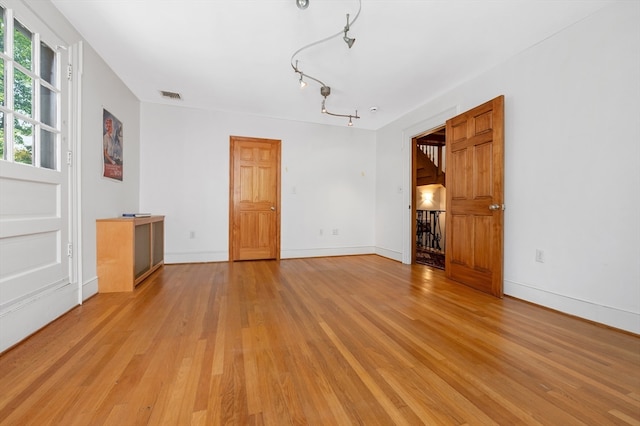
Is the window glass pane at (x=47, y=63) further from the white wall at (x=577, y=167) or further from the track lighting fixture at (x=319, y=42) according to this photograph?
the white wall at (x=577, y=167)

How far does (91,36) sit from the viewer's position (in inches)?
103

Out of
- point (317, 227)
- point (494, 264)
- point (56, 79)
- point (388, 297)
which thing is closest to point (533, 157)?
point (494, 264)

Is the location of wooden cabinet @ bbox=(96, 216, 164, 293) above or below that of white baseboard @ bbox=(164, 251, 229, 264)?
above

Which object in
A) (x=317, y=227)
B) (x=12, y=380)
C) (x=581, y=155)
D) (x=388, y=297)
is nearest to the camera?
(x=12, y=380)

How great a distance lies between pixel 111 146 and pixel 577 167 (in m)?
4.93

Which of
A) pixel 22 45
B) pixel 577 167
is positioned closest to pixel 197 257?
pixel 22 45

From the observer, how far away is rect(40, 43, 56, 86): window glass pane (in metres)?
2.14

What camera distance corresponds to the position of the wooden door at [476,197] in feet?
9.57

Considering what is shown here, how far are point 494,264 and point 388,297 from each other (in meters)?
1.24

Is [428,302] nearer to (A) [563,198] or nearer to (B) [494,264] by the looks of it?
(B) [494,264]

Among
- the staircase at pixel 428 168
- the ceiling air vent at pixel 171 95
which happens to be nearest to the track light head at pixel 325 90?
the ceiling air vent at pixel 171 95

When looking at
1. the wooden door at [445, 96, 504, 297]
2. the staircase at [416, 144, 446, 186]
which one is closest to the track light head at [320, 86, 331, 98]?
the wooden door at [445, 96, 504, 297]

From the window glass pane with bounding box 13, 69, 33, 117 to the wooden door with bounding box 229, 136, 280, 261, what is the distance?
2.77 meters

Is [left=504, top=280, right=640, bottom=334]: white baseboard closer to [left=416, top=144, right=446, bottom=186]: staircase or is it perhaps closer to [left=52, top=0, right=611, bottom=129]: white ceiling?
[left=52, top=0, right=611, bottom=129]: white ceiling
